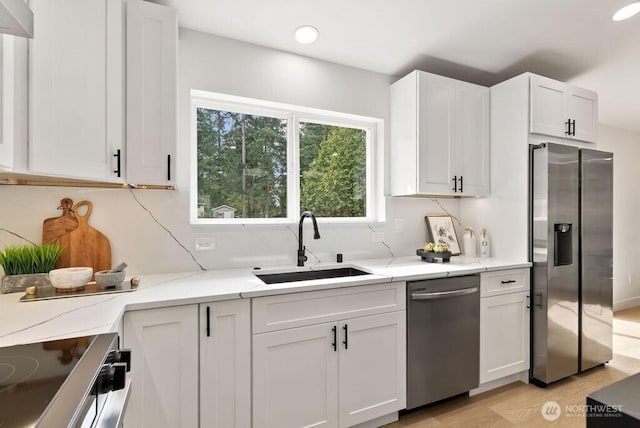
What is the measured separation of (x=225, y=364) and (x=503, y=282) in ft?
6.42

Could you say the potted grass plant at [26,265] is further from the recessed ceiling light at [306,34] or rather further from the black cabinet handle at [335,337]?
the recessed ceiling light at [306,34]

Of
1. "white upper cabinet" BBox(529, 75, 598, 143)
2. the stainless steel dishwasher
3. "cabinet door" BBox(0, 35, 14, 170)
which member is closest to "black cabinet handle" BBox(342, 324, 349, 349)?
the stainless steel dishwasher

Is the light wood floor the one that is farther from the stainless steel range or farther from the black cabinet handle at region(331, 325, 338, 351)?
the stainless steel range

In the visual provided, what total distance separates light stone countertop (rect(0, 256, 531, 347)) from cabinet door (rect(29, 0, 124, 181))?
53cm

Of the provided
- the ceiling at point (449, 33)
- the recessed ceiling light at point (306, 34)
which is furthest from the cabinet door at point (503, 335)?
the recessed ceiling light at point (306, 34)

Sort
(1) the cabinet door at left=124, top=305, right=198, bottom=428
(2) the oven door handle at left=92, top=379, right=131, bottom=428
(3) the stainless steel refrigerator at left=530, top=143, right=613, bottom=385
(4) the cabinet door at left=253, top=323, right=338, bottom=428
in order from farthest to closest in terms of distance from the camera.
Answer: (3) the stainless steel refrigerator at left=530, top=143, right=613, bottom=385, (4) the cabinet door at left=253, top=323, right=338, bottom=428, (1) the cabinet door at left=124, top=305, right=198, bottom=428, (2) the oven door handle at left=92, top=379, right=131, bottom=428

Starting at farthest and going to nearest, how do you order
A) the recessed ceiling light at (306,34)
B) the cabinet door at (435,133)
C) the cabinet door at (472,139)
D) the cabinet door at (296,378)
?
the cabinet door at (472,139), the cabinet door at (435,133), the recessed ceiling light at (306,34), the cabinet door at (296,378)

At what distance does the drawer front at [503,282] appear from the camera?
226 centimetres

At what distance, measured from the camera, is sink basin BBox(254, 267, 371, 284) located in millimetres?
2117

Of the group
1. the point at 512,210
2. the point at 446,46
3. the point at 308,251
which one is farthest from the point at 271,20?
the point at 512,210

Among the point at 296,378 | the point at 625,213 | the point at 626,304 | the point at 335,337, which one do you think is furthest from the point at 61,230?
the point at 626,304

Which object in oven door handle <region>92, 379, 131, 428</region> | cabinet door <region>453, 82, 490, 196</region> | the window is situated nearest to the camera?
oven door handle <region>92, 379, 131, 428</region>

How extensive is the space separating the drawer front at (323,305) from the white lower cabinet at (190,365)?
95 mm

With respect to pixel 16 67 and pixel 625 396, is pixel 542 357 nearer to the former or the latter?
pixel 625 396
